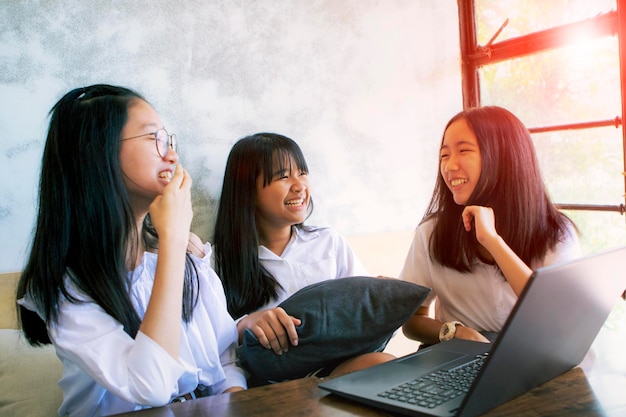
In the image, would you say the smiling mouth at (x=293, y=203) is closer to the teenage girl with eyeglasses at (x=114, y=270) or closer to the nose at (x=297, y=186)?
the nose at (x=297, y=186)

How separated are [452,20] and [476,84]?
32 cm

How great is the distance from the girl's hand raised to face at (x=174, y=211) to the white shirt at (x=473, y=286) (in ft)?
2.71

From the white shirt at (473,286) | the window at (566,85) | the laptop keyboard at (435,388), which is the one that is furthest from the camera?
the window at (566,85)

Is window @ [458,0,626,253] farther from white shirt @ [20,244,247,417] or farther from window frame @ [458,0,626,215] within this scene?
white shirt @ [20,244,247,417]

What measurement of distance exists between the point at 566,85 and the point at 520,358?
2.16 meters

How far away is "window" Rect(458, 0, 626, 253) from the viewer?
2.52 metres

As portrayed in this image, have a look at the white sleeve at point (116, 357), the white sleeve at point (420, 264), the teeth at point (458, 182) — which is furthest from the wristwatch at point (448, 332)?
the white sleeve at point (116, 357)

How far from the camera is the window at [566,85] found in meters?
2.52

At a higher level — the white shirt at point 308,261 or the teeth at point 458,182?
the teeth at point 458,182

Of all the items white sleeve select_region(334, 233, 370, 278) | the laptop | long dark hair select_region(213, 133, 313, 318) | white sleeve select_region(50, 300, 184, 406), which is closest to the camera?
the laptop

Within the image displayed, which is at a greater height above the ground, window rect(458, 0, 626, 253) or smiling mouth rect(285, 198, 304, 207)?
window rect(458, 0, 626, 253)

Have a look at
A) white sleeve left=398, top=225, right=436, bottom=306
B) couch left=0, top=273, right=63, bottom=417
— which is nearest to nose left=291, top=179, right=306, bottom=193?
white sleeve left=398, top=225, right=436, bottom=306

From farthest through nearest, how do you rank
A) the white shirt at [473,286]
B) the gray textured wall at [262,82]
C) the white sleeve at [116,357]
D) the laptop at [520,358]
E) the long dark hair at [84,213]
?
the gray textured wall at [262,82] → the white shirt at [473,286] → the long dark hair at [84,213] → the white sleeve at [116,357] → the laptop at [520,358]

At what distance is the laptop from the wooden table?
16mm
